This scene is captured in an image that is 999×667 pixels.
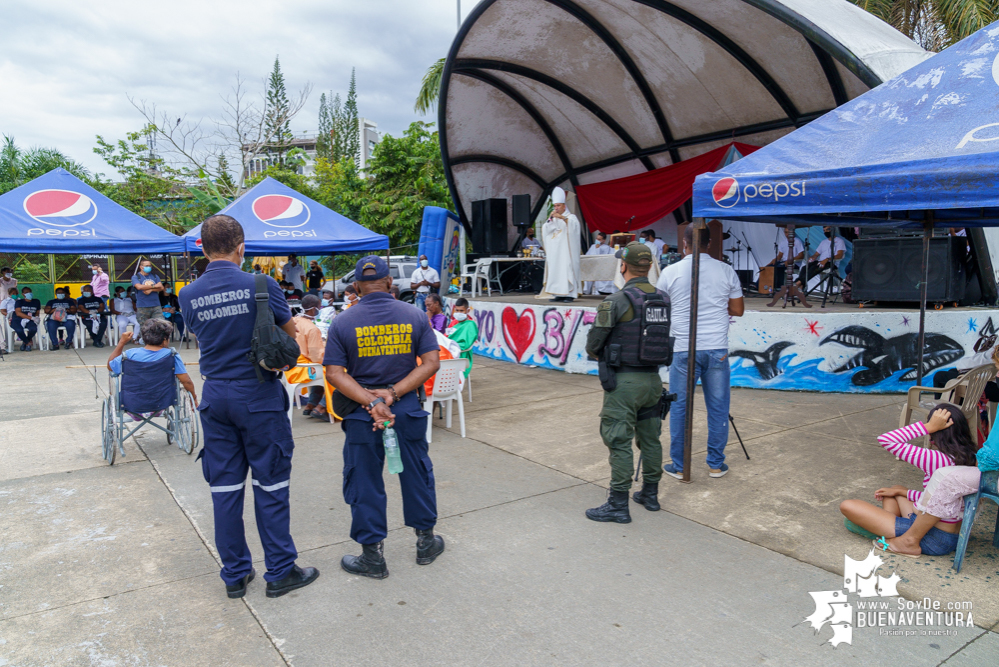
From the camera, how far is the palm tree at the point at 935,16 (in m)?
12.0

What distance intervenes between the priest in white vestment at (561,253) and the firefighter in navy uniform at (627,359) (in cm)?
783

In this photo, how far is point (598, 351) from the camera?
415cm

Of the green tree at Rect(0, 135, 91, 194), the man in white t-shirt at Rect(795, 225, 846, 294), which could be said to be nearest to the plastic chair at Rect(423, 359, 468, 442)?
the man in white t-shirt at Rect(795, 225, 846, 294)

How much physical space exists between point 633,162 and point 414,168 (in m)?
12.3

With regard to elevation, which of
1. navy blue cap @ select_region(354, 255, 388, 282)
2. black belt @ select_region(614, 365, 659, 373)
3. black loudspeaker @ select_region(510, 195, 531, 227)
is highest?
black loudspeaker @ select_region(510, 195, 531, 227)

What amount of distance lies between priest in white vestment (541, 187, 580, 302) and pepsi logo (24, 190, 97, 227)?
31.3 ft

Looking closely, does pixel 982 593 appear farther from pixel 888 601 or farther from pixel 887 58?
pixel 887 58

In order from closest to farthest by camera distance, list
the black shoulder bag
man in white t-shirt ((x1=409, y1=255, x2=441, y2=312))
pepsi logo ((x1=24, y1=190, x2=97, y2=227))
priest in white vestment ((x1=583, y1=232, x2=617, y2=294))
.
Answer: the black shoulder bag
pepsi logo ((x1=24, y1=190, x2=97, y2=227))
man in white t-shirt ((x1=409, y1=255, x2=441, y2=312))
priest in white vestment ((x1=583, y1=232, x2=617, y2=294))

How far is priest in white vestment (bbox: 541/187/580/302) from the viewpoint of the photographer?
12.0 m

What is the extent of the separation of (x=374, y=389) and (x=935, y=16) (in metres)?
17.1

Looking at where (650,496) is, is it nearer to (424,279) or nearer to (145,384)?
(145,384)

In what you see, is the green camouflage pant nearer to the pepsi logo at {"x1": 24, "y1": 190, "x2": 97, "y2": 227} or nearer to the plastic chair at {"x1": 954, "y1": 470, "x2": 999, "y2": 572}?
the plastic chair at {"x1": 954, "y1": 470, "x2": 999, "y2": 572}

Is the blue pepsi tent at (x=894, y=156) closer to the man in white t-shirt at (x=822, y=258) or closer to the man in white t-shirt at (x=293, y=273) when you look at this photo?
the man in white t-shirt at (x=822, y=258)

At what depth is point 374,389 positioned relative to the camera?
11.1ft
